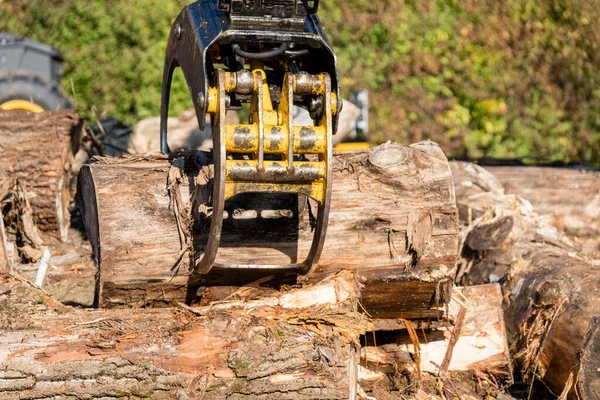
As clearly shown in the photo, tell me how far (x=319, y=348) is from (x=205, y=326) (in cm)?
48

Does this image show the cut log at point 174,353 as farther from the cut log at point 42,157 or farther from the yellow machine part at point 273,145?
the cut log at point 42,157

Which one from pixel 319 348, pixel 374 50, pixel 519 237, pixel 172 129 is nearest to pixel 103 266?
pixel 319 348

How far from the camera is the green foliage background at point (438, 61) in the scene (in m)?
9.52

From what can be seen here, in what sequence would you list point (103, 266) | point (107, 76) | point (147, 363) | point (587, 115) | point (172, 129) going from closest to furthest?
point (147, 363) → point (103, 266) → point (172, 129) → point (107, 76) → point (587, 115)

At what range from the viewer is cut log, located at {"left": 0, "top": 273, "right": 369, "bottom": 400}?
3240 millimetres

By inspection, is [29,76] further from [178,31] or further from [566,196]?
[566,196]

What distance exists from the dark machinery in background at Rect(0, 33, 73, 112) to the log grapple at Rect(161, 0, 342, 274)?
108 inches

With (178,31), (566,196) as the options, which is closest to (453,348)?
(178,31)

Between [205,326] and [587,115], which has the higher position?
[205,326]

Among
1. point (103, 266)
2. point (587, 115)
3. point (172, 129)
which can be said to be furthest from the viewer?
point (587, 115)

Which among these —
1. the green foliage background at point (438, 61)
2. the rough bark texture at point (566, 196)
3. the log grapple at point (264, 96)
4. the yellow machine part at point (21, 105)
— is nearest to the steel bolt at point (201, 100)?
the log grapple at point (264, 96)

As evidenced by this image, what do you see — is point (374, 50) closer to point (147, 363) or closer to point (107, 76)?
point (107, 76)

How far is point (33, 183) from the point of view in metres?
5.24

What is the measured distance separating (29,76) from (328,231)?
4243 mm
